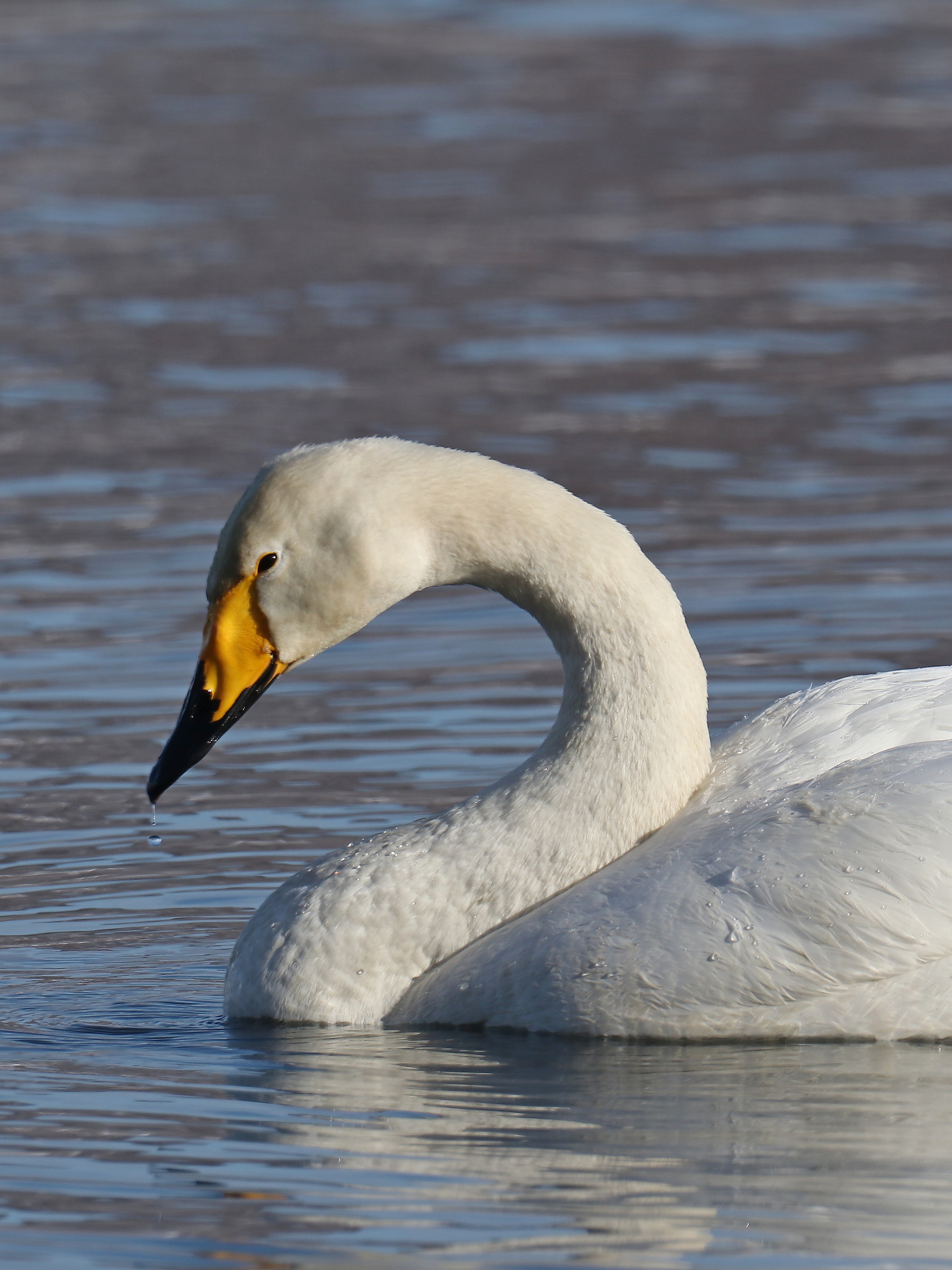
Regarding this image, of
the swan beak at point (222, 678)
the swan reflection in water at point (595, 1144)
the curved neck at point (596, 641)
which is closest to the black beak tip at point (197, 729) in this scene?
the swan beak at point (222, 678)

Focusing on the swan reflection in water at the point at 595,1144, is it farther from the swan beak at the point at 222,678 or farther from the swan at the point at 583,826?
the swan beak at the point at 222,678

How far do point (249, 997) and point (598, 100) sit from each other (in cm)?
2066

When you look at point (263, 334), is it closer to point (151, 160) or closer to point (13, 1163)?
point (151, 160)

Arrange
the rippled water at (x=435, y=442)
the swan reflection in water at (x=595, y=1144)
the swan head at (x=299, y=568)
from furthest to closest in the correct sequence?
1. the swan head at (x=299, y=568)
2. the rippled water at (x=435, y=442)
3. the swan reflection in water at (x=595, y=1144)

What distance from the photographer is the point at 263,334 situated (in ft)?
56.3

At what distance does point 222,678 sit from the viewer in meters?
6.77

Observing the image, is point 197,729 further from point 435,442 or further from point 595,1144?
point 435,442

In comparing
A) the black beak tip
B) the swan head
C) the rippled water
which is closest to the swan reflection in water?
the rippled water

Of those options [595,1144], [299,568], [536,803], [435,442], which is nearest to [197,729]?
[299,568]

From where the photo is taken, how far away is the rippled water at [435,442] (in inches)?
217

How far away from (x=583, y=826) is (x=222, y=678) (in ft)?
3.39

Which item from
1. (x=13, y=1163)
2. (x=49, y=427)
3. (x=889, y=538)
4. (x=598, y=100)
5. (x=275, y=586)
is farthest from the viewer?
(x=598, y=100)

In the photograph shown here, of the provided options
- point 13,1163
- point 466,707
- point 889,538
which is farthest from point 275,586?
point 889,538

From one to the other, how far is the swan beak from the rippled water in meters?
0.71
